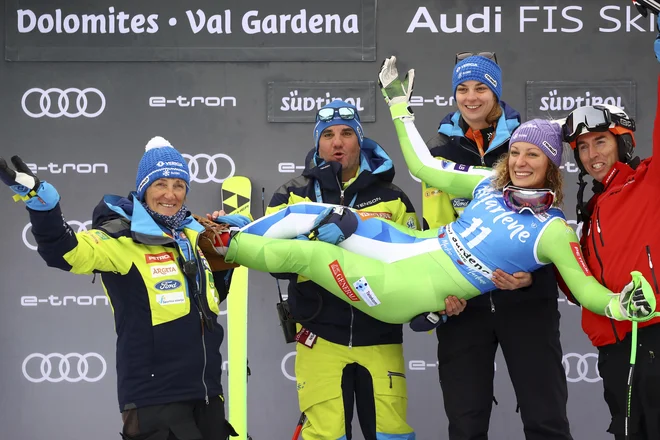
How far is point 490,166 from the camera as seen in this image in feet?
11.4

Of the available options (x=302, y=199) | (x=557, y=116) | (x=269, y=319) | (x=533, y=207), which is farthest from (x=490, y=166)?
(x=269, y=319)

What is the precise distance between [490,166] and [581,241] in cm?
50

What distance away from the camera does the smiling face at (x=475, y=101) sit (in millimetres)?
3467

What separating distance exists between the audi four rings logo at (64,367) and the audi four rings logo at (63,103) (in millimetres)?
1263

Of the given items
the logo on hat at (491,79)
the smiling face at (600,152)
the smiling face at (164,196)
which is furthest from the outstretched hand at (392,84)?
the smiling face at (164,196)

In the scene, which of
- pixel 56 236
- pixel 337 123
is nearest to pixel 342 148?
pixel 337 123

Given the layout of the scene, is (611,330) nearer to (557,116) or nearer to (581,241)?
(581,241)

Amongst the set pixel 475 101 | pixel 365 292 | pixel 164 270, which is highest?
pixel 475 101

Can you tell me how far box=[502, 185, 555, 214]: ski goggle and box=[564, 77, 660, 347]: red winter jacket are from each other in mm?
166

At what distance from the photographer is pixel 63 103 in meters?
4.66

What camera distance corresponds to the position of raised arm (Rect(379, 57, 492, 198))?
3.37 meters

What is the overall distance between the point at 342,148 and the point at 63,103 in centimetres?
179

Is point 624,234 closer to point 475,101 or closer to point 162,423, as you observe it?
point 475,101

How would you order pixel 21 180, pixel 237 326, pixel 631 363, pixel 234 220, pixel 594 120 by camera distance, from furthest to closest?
pixel 237 326 → pixel 234 220 → pixel 594 120 → pixel 631 363 → pixel 21 180
